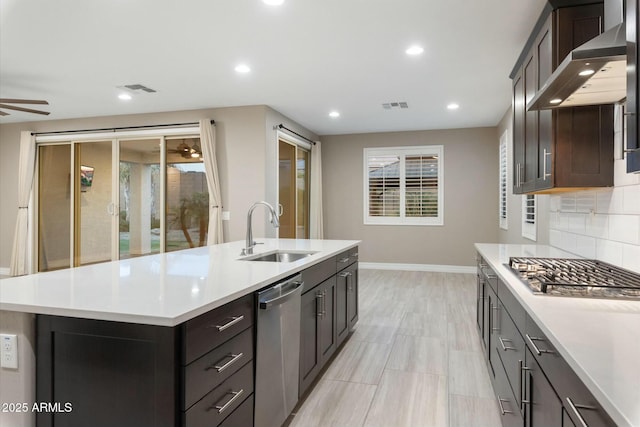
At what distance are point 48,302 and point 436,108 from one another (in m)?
5.37

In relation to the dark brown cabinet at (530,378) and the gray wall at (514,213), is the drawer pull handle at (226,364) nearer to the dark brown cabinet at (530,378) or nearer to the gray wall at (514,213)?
the dark brown cabinet at (530,378)

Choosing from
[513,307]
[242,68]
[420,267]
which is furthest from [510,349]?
[420,267]

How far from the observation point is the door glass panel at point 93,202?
636 centimetres

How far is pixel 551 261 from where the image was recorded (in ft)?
7.82

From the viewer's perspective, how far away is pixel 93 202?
21.2ft

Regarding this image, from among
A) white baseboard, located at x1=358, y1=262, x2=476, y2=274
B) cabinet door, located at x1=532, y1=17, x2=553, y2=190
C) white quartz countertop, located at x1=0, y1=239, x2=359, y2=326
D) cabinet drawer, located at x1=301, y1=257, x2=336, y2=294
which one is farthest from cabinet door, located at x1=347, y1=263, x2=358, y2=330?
white baseboard, located at x1=358, y1=262, x2=476, y2=274

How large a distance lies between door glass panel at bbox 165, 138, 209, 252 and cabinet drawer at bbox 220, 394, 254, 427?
4.50 m

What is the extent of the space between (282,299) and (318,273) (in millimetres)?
706

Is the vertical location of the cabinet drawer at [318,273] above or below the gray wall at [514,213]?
A: below

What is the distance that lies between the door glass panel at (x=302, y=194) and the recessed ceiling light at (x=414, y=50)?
11.9ft

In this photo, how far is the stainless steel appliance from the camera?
1509mm

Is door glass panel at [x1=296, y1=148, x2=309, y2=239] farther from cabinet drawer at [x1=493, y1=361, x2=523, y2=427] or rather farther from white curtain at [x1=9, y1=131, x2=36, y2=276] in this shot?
cabinet drawer at [x1=493, y1=361, x2=523, y2=427]

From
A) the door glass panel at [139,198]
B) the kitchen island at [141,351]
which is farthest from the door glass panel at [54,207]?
the kitchen island at [141,351]

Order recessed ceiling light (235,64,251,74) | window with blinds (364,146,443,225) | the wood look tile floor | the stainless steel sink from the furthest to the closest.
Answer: window with blinds (364,146,443,225) < recessed ceiling light (235,64,251,74) < the stainless steel sink < the wood look tile floor
